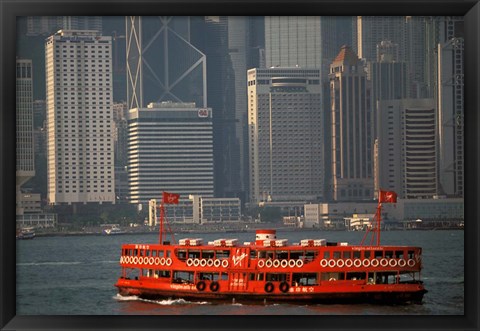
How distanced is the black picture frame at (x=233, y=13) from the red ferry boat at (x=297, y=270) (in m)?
4.72

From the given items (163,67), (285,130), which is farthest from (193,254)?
(163,67)

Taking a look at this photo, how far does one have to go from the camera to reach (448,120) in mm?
38562

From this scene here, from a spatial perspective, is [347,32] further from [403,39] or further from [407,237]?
[407,237]

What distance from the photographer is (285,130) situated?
153 feet

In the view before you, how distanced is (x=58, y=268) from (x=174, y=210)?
21352mm

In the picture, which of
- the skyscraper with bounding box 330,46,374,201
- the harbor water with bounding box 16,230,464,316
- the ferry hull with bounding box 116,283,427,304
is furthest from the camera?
the skyscraper with bounding box 330,46,374,201

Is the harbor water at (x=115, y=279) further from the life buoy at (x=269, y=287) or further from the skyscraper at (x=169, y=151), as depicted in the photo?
the skyscraper at (x=169, y=151)

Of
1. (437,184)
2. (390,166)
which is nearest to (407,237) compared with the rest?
(437,184)

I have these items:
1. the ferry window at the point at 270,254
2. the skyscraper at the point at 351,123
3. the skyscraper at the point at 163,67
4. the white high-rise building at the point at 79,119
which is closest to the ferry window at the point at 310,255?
the ferry window at the point at 270,254

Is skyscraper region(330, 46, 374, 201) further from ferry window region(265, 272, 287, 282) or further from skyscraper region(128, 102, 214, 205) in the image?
ferry window region(265, 272, 287, 282)

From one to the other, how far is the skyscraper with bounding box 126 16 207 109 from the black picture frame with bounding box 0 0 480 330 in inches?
1612

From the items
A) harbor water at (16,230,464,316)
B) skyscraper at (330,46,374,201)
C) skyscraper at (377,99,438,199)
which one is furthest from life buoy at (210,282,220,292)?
skyscraper at (330,46,374,201)

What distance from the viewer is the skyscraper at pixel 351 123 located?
145ft

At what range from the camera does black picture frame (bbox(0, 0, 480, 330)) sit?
5.51 m
